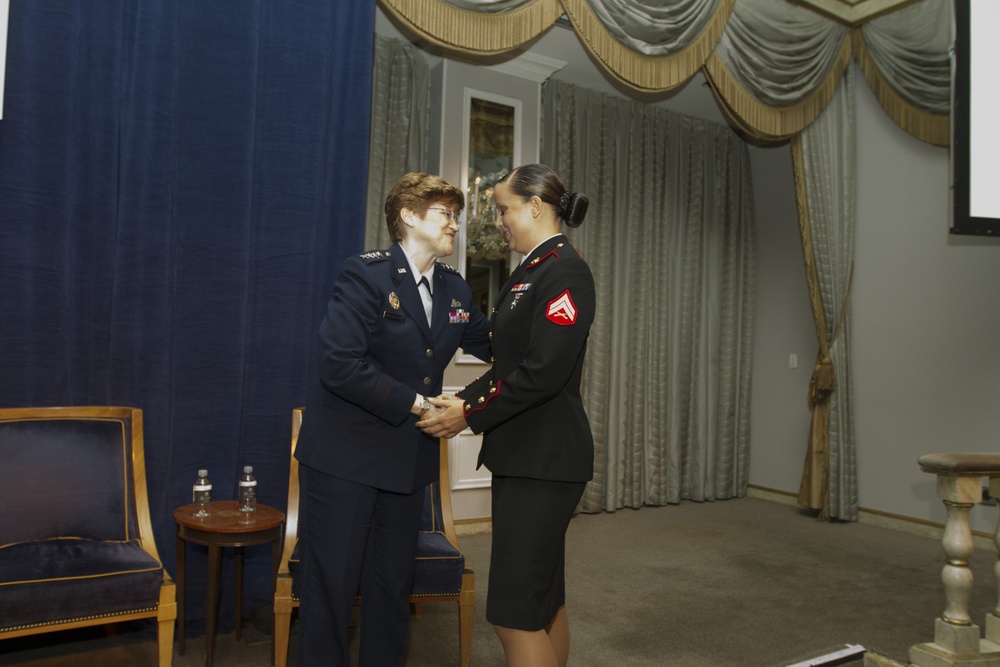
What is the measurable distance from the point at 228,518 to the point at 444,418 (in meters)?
1.00

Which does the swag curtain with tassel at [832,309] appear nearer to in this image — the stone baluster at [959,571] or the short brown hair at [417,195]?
the stone baluster at [959,571]

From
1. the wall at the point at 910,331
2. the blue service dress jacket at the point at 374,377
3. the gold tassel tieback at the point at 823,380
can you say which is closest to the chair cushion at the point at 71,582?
the blue service dress jacket at the point at 374,377

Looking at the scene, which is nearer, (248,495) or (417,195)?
(417,195)

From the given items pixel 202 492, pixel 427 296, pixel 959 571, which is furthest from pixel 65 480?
pixel 959 571

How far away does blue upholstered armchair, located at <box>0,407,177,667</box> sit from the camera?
6.82 feet

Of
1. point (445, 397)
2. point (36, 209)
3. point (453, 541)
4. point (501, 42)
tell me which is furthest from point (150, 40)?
point (453, 541)

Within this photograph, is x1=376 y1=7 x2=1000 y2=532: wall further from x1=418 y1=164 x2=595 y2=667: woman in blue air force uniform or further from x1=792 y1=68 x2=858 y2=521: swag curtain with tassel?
x1=418 y1=164 x2=595 y2=667: woman in blue air force uniform

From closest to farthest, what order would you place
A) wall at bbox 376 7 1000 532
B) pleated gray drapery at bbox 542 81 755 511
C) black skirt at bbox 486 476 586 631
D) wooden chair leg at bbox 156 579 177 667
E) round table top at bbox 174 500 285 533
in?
black skirt at bbox 486 476 586 631, wooden chair leg at bbox 156 579 177 667, round table top at bbox 174 500 285 533, wall at bbox 376 7 1000 532, pleated gray drapery at bbox 542 81 755 511

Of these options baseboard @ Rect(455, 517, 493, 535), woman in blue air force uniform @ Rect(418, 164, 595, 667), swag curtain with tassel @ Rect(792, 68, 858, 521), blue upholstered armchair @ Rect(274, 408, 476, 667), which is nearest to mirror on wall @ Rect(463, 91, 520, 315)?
baseboard @ Rect(455, 517, 493, 535)

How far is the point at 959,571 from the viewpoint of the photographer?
8.23 ft

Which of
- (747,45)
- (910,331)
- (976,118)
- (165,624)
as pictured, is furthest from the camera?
(910,331)

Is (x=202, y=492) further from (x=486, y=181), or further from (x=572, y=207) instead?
(x=486, y=181)

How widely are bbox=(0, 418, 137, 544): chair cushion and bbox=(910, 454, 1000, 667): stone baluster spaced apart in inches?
102

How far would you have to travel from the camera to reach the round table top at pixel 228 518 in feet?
8.00
